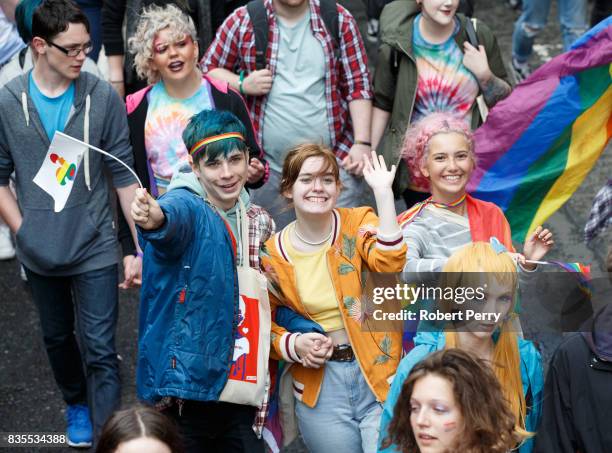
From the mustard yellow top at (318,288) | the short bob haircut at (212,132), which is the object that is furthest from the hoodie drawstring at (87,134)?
the mustard yellow top at (318,288)

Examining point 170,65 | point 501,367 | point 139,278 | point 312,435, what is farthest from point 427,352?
point 170,65

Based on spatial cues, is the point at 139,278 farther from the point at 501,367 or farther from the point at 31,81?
the point at 501,367

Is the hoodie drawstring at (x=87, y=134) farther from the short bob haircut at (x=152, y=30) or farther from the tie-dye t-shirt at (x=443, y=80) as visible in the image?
the tie-dye t-shirt at (x=443, y=80)

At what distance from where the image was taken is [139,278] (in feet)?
16.0

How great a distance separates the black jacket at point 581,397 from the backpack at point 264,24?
7.23ft

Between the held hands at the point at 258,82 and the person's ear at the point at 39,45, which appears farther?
the held hands at the point at 258,82

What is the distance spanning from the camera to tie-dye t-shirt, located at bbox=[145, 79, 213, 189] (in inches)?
194

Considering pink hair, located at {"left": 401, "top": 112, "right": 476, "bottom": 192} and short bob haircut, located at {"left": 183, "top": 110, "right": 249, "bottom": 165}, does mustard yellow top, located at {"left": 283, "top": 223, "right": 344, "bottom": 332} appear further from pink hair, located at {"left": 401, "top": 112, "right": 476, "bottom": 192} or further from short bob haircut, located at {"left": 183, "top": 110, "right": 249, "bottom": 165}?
pink hair, located at {"left": 401, "top": 112, "right": 476, "bottom": 192}

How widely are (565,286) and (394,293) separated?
2.52 feet

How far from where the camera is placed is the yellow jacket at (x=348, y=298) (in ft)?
13.6

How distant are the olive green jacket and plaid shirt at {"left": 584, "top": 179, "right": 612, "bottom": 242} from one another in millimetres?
711

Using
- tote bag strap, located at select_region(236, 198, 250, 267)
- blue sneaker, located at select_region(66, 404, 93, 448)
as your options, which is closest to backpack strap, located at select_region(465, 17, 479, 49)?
tote bag strap, located at select_region(236, 198, 250, 267)

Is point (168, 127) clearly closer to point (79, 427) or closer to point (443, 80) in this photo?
point (443, 80)

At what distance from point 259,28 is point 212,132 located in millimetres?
1300
